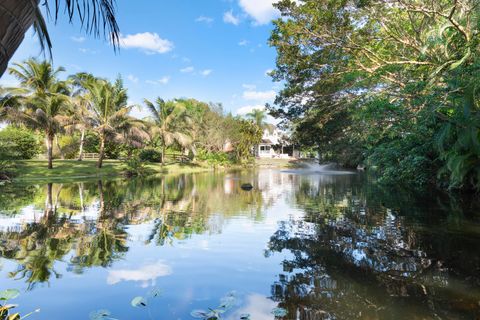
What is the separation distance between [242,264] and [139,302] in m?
2.25

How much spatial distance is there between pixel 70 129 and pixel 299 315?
28.5m

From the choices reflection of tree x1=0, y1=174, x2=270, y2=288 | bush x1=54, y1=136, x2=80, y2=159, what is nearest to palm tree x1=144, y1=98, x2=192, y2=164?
bush x1=54, y1=136, x2=80, y2=159

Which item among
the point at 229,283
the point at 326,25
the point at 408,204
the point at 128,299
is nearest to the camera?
the point at 128,299

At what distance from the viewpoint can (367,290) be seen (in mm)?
4758

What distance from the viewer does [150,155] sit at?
41062mm

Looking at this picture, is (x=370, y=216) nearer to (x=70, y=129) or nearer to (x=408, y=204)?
(x=408, y=204)

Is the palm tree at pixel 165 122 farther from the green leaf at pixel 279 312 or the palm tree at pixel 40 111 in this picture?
the green leaf at pixel 279 312

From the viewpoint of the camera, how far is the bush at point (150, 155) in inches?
1558

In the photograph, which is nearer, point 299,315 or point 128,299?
point 299,315

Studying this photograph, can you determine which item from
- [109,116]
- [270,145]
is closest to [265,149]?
[270,145]

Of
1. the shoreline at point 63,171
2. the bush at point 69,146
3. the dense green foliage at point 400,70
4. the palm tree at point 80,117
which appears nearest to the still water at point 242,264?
the dense green foliage at point 400,70

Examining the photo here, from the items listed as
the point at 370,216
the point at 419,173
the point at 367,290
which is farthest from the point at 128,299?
the point at 419,173

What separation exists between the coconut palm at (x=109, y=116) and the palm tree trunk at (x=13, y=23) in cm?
2939

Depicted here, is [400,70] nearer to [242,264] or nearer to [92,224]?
[242,264]
